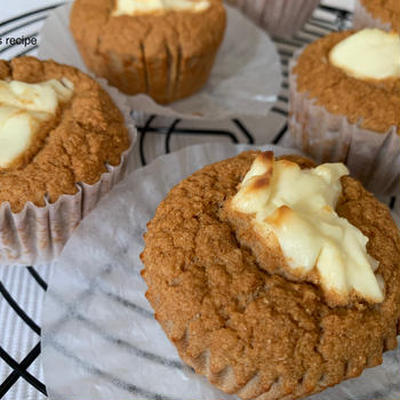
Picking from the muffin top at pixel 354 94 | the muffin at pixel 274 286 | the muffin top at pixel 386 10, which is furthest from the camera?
the muffin top at pixel 386 10

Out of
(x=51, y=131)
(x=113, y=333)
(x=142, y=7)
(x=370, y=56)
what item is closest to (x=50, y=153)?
(x=51, y=131)

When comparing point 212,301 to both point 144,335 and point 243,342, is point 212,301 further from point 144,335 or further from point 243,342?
point 144,335

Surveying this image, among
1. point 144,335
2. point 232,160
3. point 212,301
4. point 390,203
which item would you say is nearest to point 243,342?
point 212,301

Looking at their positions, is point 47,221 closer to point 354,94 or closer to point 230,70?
point 354,94

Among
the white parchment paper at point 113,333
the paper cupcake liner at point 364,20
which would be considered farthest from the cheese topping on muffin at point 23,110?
the paper cupcake liner at point 364,20

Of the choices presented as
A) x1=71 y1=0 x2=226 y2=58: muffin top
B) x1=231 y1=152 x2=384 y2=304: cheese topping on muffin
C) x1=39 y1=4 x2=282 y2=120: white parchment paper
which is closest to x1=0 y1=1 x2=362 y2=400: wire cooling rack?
x1=39 y1=4 x2=282 y2=120: white parchment paper

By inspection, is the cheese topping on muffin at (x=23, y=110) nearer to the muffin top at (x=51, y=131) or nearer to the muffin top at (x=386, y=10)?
the muffin top at (x=51, y=131)
